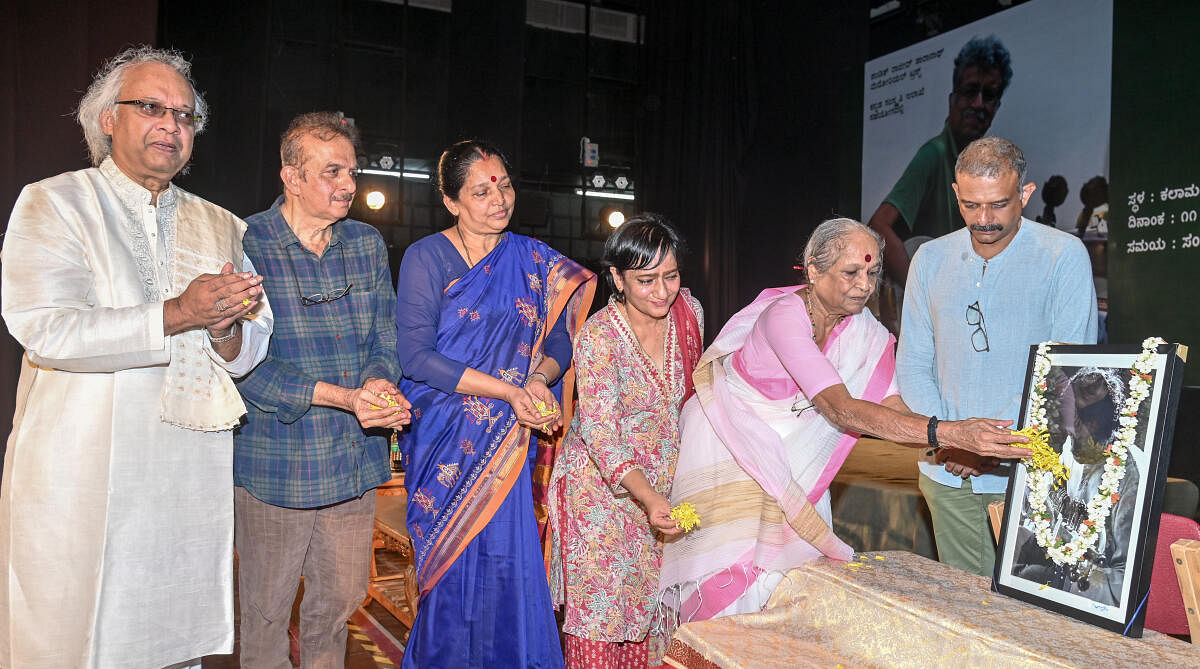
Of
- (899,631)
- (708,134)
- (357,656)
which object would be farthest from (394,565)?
(708,134)

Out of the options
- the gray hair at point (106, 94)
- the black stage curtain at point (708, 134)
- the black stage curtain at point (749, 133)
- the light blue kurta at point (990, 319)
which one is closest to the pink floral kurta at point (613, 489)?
the light blue kurta at point (990, 319)

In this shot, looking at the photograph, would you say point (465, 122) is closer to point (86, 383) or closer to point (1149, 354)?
point (86, 383)

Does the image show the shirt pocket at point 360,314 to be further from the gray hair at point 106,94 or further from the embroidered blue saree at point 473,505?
the gray hair at point 106,94

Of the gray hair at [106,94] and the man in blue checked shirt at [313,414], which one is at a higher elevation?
the gray hair at [106,94]

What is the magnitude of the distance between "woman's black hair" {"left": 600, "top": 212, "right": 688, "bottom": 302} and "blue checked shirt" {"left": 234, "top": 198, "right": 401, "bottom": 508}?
25.2 inches

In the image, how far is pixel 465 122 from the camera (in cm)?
767

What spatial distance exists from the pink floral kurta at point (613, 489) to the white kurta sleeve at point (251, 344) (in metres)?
0.77

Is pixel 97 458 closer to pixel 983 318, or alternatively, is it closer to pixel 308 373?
pixel 308 373

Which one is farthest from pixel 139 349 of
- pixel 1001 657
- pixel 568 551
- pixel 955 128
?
pixel 955 128

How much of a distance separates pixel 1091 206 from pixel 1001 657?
4.52 metres

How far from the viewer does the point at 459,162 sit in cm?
236

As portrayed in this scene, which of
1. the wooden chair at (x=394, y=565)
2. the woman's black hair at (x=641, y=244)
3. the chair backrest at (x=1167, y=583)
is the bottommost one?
the wooden chair at (x=394, y=565)

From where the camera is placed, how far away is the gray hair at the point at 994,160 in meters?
2.05

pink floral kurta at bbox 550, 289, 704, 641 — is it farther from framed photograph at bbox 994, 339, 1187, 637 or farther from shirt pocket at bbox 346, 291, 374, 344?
framed photograph at bbox 994, 339, 1187, 637
